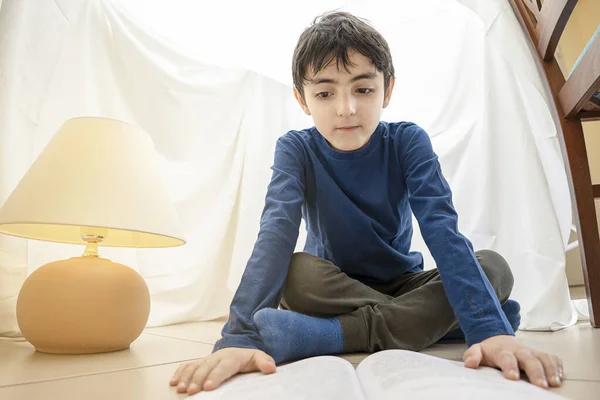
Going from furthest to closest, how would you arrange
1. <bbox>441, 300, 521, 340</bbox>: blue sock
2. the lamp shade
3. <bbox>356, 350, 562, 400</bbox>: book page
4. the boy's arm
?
1. <bbox>441, 300, 521, 340</bbox>: blue sock
2. the lamp shade
3. the boy's arm
4. <bbox>356, 350, 562, 400</bbox>: book page

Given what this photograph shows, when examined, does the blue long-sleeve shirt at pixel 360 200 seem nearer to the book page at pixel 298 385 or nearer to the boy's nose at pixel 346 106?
the boy's nose at pixel 346 106

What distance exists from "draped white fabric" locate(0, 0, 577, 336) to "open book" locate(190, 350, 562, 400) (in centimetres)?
64

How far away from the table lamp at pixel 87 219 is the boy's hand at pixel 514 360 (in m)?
0.56

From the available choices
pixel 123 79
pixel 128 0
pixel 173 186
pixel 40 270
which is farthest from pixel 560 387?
pixel 128 0

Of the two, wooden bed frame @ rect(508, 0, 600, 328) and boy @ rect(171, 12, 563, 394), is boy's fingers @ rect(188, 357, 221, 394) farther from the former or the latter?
wooden bed frame @ rect(508, 0, 600, 328)

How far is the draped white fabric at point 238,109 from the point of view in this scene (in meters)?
1.08

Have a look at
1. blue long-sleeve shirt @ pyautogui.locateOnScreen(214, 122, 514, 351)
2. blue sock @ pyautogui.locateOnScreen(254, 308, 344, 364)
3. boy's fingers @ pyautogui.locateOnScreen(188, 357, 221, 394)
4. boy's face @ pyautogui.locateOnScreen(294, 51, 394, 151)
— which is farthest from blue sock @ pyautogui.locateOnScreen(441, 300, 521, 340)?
boy's fingers @ pyautogui.locateOnScreen(188, 357, 221, 394)

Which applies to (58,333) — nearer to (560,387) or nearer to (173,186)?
(173,186)

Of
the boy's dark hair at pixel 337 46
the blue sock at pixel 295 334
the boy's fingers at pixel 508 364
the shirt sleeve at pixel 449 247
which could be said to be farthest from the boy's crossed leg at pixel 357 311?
the boy's dark hair at pixel 337 46

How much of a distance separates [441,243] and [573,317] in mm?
568

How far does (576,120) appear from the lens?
3.52ft

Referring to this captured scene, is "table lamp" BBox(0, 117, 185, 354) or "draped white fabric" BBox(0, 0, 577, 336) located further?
"draped white fabric" BBox(0, 0, 577, 336)

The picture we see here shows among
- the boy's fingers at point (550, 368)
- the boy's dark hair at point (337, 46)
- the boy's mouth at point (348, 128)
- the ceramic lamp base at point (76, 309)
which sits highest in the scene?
the boy's dark hair at point (337, 46)

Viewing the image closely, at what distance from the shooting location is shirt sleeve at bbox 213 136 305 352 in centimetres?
66
